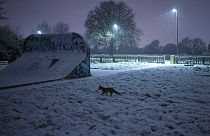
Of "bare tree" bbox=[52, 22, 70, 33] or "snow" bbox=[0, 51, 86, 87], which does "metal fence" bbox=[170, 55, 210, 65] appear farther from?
"bare tree" bbox=[52, 22, 70, 33]

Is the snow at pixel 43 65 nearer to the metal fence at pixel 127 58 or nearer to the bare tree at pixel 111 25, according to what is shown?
the metal fence at pixel 127 58

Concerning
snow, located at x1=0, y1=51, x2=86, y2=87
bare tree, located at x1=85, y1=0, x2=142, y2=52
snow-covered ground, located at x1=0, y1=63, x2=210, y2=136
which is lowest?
snow-covered ground, located at x1=0, y1=63, x2=210, y2=136

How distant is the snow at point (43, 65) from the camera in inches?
644

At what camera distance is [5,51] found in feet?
94.5

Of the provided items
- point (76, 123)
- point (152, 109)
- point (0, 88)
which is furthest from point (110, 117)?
point (0, 88)

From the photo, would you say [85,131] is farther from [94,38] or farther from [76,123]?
[94,38]

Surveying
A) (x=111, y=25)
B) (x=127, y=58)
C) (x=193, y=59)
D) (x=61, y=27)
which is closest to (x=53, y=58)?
(x=193, y=59)

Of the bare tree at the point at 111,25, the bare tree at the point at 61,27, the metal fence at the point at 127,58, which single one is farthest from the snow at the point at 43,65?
the bare tree at the point at 61,27

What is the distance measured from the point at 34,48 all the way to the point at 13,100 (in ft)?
38.9

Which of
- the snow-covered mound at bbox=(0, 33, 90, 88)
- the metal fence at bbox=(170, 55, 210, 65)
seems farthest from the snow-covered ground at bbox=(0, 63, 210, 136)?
the metal fence at bbox=(170, 55, 210, 65)

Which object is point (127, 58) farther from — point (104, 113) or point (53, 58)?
point (104, 113)

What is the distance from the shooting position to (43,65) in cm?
1783

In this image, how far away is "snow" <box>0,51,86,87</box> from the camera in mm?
16359

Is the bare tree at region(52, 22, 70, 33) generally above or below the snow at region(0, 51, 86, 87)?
above
